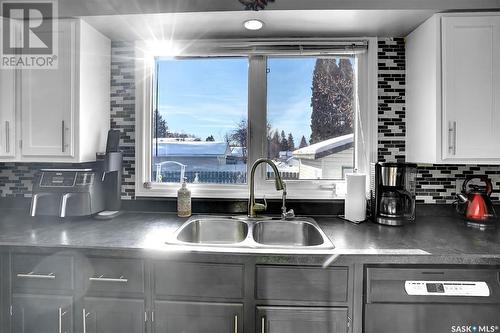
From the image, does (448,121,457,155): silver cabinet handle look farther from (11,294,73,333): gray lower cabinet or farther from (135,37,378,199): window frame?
(11,294,73,333): gray lower cabinet

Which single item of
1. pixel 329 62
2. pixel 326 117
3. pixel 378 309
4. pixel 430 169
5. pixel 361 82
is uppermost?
pixel 329 62

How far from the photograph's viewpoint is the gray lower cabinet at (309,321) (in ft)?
4.09

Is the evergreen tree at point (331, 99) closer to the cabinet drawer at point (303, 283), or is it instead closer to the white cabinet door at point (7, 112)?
the cabinet drawer at point (303, 283)

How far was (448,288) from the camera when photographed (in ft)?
4.02

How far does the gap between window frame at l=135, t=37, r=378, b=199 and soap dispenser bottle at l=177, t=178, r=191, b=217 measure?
112mm

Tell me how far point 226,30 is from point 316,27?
1.77 feet

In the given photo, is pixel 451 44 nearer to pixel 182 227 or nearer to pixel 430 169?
→ pixel 430 169

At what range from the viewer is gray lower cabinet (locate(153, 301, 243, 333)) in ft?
4.15

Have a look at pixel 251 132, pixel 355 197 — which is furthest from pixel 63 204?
pixel 355 197

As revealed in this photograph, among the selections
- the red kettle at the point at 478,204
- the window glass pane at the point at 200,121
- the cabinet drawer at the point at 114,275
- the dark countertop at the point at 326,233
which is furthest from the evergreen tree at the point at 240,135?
the red kettle at the point at 478,204

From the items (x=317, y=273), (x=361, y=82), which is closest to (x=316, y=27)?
(x=361, y=82)

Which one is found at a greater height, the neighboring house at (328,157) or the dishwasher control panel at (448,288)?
the neighboring house at (328,157)

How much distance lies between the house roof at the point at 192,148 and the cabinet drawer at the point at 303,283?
3.20 feet

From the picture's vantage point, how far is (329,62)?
198 cm
